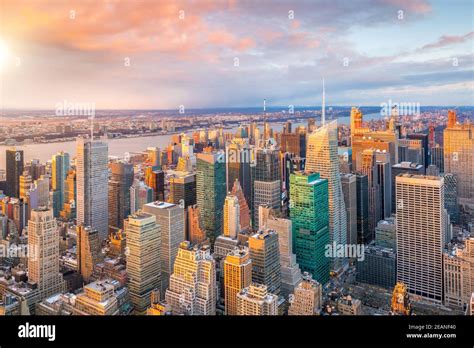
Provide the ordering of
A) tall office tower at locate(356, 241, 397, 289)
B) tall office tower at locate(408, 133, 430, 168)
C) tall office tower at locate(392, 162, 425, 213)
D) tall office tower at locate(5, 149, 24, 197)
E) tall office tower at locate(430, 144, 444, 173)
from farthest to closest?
tall office tower at locate(392, 162, 425, 213)
tall office tower at locate(430, 144, 444, 173)
tall office tower at locate(408, 133, 430, 168)
tall office tower at locate(5, 149, 24, 197)
tall office tower at locate(356, 241, 397, 289)

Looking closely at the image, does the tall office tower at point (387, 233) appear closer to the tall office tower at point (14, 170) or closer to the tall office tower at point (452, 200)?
the tall office tower at point (452, 200)

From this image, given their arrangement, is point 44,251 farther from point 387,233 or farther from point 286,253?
point 387,233

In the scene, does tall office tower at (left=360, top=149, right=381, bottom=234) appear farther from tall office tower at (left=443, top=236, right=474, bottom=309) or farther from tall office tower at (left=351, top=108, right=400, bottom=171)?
tall office tower at (left=443, top=236, right=474, bottom=309)

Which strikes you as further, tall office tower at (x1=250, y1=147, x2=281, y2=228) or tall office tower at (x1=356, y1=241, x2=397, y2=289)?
tall office tower at (x1=250, y1=147, x2=281, y2=228)

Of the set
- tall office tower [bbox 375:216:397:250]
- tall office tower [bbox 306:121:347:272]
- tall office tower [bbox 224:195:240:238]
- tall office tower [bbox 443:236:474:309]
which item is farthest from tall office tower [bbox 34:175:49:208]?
tall office tower [bbox 443:236:474:309]
